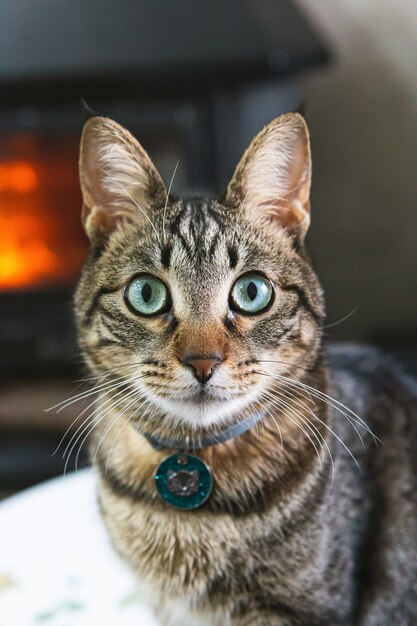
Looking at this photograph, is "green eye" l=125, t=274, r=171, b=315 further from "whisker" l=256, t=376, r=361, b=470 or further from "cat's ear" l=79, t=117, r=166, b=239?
"whisker" l=256, t=376, r=361, b=470

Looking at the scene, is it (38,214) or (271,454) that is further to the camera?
(38,214)

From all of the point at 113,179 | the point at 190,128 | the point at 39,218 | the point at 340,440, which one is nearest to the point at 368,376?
the point at 340,440

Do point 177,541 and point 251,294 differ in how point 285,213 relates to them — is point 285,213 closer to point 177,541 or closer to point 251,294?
point 251,294

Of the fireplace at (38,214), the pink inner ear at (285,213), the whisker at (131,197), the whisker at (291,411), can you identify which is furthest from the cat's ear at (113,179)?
the fireplace at (38,214)

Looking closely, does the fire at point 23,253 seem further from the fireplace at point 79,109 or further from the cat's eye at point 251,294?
the cat's eye at point 251,294

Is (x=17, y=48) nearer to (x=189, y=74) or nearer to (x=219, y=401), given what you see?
(x=189, y=74)

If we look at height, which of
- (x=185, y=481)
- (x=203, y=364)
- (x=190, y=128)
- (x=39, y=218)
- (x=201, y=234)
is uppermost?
(x=190, y=128)

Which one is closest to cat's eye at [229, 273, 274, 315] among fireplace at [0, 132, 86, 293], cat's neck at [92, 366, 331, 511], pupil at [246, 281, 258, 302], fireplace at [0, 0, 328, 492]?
Result: pupil at [246, 281, 258, 302]
